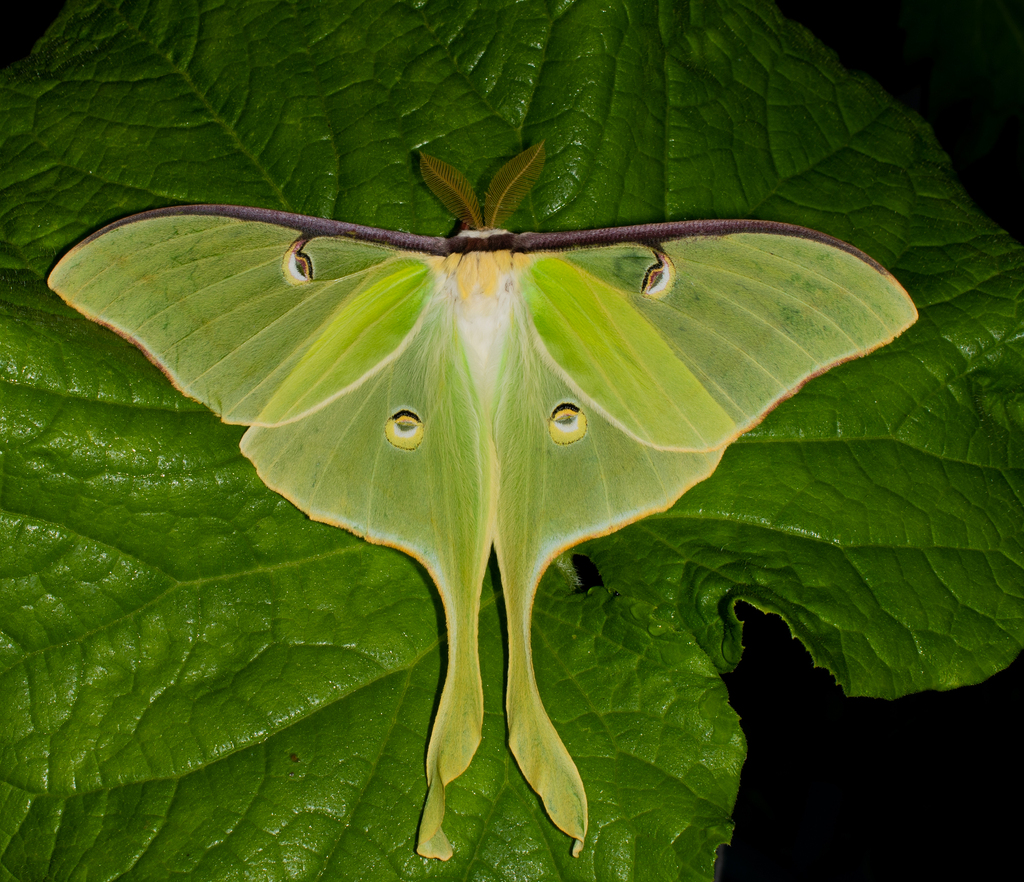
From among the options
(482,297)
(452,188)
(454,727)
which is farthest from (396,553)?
(452,188)

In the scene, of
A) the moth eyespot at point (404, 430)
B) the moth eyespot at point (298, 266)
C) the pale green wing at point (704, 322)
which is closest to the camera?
the pale green wing at point (704, 322)

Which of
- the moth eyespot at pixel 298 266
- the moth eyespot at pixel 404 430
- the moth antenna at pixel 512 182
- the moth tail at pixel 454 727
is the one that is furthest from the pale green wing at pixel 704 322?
the moth tail at pixel 454 727

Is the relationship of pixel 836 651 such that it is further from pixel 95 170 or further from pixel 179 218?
pixel 95 170

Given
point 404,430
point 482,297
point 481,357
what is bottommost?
point 404,430

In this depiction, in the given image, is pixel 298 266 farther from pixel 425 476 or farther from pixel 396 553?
pixel 396 553

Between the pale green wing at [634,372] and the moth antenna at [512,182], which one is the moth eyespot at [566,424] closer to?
the pale green wing at [634,372]

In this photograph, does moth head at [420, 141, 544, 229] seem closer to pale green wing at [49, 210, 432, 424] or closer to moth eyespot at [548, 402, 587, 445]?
pale green wing at [49, 210, 432, 424]
